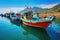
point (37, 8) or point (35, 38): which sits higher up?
point (37, 8)

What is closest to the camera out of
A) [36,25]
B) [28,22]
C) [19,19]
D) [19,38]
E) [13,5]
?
[19,38]

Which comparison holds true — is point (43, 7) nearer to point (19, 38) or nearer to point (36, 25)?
point (36, 25)

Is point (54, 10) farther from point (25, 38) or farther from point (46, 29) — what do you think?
point (25, 38)

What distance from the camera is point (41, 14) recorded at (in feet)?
13.3

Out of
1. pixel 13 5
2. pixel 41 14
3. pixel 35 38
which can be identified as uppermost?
pixel 13 5

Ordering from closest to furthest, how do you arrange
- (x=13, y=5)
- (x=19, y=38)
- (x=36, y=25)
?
(x=19, y=38), (x=13, y=5), (x=36, y=25)

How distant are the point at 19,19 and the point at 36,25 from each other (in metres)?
1.37

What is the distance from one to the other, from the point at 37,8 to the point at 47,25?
536 millimetres

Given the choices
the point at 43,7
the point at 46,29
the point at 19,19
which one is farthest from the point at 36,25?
the point at 19,19

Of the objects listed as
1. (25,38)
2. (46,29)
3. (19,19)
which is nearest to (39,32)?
(46,29)

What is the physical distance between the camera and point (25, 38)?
3395 mm

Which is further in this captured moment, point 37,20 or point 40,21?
point 37,20

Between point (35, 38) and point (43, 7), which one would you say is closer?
point (35, 38)

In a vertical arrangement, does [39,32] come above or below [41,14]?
below
